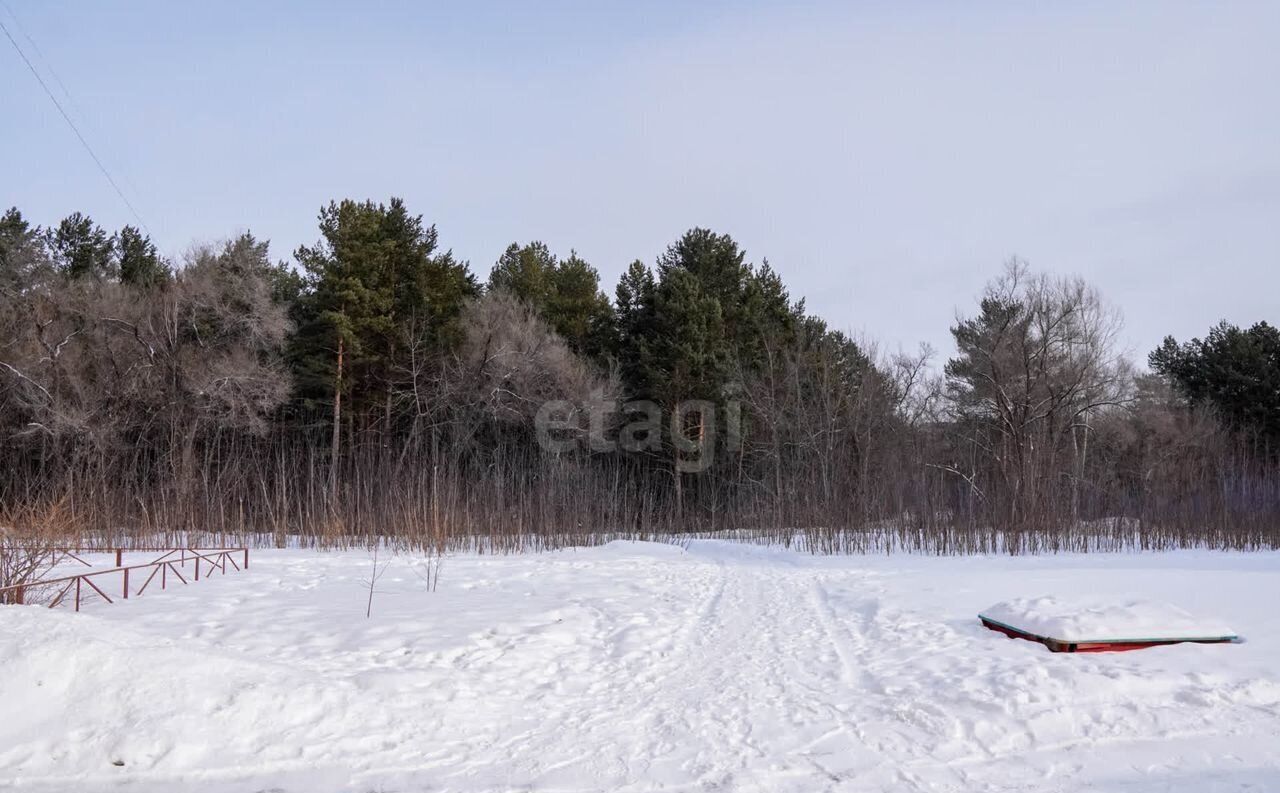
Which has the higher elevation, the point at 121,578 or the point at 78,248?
the point at 78,248

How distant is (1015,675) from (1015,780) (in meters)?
1.54

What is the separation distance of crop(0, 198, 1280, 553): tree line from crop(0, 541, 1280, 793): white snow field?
7898 mm

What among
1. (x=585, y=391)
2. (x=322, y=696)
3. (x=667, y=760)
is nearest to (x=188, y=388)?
(x=585, y=391)

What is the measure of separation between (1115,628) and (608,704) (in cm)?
329

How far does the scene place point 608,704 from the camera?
4660mm

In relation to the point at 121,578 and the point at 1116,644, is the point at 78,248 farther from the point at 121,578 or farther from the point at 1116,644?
the point at 1116,644

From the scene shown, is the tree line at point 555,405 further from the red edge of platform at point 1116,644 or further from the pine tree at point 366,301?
the red edge of platform at point 1116,644

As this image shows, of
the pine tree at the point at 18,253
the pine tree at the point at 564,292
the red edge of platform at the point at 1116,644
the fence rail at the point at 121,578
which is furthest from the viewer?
the pine tree at the point at 564,292

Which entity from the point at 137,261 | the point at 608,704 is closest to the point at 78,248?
the point at 137,261

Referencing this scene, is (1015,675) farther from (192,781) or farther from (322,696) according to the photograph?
(192,781)

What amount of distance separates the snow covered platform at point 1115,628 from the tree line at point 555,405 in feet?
27.4

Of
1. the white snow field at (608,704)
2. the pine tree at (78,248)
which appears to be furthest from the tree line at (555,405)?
the white snow field at (608,704)

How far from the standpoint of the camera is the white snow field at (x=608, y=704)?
344cm

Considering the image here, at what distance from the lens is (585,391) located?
23.3 m
